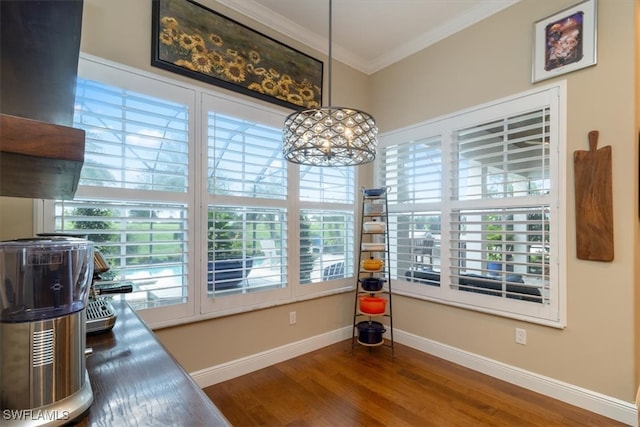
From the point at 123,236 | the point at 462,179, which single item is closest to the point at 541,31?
the point at 462,179

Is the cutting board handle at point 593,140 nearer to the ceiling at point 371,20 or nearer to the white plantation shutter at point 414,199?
the white plantation shutter at point 414,199

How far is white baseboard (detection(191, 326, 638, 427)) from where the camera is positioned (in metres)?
2.07

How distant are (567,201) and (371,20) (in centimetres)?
223

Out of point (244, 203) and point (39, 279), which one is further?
point (244, 203)

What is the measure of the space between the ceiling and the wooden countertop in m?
2.69

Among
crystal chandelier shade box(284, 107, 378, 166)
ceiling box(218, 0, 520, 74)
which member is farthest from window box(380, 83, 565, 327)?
crystal chandelier shade box(284, 107, 378, 166)

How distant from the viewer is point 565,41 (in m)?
2.26

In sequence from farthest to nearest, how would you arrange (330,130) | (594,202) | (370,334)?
(370,334)
(594,202)
(330,130)

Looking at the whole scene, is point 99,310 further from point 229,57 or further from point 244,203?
point 229,57

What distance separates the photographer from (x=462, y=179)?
285 centimetres

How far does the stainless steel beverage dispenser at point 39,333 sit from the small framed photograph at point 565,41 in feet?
9.96

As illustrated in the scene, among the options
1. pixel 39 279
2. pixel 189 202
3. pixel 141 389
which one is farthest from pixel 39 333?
pixel 189 202

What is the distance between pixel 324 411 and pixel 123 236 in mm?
1806

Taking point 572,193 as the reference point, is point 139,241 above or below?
below
